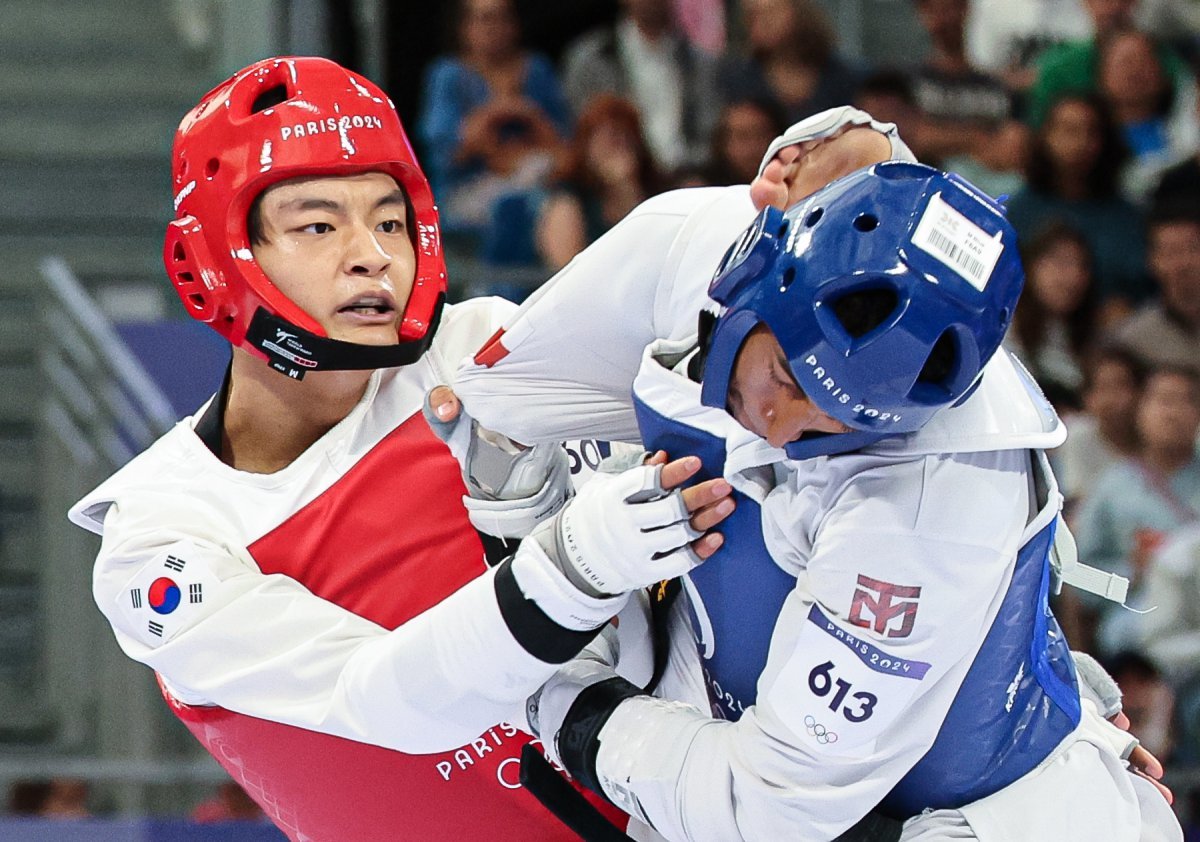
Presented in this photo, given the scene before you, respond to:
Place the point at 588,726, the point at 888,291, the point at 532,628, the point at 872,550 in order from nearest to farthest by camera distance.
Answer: the point at 888,291 → the point at 872,550 → the point at 532,628 → the point at 588,726

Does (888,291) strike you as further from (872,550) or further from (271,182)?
(271,182)

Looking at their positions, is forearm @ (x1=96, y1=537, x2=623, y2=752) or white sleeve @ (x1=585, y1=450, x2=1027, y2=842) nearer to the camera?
white sleeve @ (x1=585, y1=450, x2=1027, y2=842)

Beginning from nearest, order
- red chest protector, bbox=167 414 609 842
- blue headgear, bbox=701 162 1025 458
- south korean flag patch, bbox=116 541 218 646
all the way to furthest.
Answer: blue headgear, bbox=701 162 1025 458
south korean flag patch, bbox=116 541 218 646
red chest protector, bbox=167 414 609 842

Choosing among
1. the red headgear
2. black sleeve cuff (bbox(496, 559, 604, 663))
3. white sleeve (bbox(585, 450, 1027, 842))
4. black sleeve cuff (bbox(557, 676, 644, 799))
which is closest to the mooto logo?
the red headgear

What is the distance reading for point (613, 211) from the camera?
6.88 m

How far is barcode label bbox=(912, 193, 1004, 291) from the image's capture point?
7.22 ft

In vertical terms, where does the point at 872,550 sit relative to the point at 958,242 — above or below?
below

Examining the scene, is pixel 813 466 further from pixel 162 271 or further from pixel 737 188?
pixel 162 271

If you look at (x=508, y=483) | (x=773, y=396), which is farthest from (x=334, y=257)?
(x=773, y=396)

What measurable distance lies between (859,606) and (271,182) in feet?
5.05

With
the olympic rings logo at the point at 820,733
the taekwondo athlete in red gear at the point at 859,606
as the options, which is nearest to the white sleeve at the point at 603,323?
the taekwondo athlete in red gear at the point at 859,606

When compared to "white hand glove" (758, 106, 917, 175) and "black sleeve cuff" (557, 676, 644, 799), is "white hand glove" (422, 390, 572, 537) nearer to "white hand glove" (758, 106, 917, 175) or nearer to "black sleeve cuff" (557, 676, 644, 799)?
"black sleeve cuff" (557, 676, 644, 799)

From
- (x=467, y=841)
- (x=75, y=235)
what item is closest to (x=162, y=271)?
(x=75, y=235)

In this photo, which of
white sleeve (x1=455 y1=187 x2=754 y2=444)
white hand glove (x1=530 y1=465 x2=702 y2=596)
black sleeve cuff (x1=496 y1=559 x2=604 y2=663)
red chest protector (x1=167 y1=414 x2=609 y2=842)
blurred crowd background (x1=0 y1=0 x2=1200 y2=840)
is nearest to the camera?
white hand glove (x1=530 y1=465 x2=702 y2=596)
